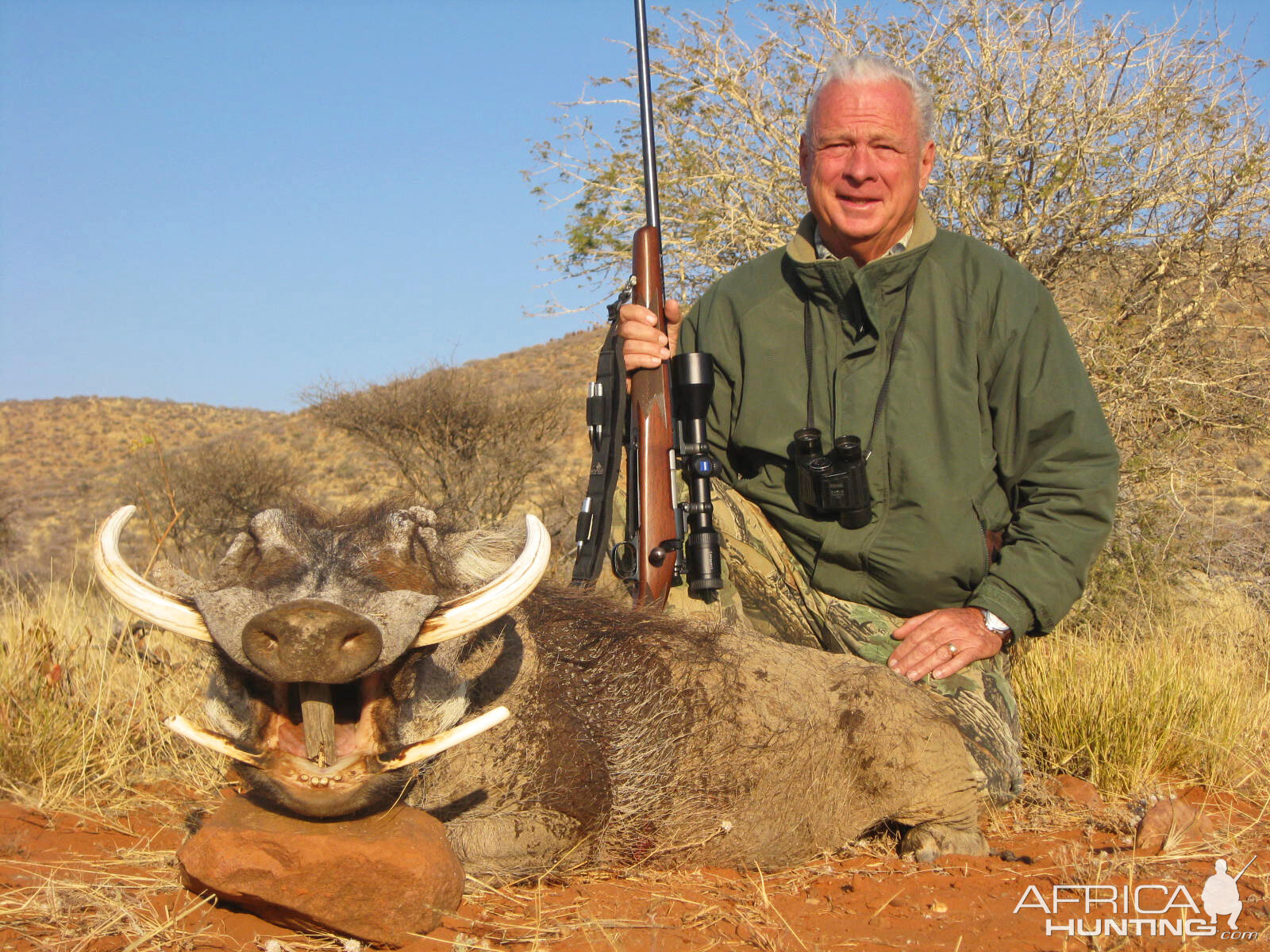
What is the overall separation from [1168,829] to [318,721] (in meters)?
2.35

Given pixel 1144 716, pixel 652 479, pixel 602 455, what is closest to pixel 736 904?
pixel 652 479

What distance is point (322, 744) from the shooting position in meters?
2.14

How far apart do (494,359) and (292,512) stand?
3964 cm

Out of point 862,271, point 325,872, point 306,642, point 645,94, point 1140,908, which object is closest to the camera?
point 306,642

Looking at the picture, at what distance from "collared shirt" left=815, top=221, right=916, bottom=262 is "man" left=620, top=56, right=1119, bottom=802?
1 cm

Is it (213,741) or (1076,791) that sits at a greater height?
(213,741)

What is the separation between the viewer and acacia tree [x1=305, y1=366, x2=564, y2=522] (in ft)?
44.4

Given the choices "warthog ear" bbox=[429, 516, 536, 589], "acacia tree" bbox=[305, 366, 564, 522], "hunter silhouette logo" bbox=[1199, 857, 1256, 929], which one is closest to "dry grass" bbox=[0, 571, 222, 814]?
"warthog ear" bbox=[429, 516, 536, 589]


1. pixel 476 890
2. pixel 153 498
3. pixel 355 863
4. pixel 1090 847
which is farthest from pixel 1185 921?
pixel 153 498

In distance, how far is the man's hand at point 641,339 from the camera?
409 cm

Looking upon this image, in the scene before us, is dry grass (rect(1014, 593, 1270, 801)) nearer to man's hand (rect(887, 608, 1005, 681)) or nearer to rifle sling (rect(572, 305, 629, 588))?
man's hand (rect(887, 608, 1005, 681))

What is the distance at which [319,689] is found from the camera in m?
2.09

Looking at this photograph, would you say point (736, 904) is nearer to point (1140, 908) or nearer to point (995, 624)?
point (1140, 908)

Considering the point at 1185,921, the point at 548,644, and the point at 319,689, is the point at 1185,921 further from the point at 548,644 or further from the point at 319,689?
the point at 319,689
